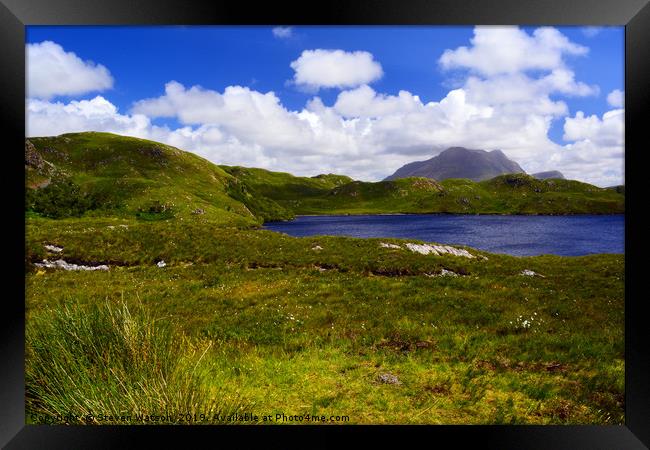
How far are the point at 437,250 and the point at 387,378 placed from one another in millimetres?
A: 15064

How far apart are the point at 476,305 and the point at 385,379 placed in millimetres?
6058

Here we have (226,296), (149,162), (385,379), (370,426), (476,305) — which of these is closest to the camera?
(370,426)

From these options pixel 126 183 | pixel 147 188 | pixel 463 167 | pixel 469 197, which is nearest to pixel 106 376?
pixel 147 188

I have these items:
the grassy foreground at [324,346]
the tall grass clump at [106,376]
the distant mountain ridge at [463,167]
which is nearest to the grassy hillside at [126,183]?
the grassy foreground at [324,346]

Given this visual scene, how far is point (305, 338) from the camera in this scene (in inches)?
305

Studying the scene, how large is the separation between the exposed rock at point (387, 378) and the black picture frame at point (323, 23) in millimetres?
1326

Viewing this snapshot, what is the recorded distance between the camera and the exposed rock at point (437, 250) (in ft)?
63.4

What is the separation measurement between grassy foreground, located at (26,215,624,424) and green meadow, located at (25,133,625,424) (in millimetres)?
38

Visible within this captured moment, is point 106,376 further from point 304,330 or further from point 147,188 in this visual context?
point 147,188

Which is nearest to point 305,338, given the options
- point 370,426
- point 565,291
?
point 370,426

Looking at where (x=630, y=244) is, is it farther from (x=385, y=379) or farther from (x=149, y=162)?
(x=149, y=162)

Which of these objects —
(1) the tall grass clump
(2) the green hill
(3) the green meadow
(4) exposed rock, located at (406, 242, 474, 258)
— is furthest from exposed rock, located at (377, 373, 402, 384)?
(4) exposed rock, located at (406, 242, 474, 258)

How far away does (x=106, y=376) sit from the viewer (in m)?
4.84

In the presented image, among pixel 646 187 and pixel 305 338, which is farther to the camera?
pixel 305 338
